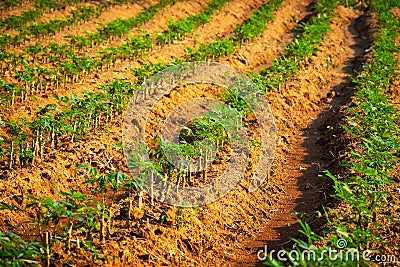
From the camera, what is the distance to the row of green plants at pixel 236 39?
1281 cm

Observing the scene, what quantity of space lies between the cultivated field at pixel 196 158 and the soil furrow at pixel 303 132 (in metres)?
0.03

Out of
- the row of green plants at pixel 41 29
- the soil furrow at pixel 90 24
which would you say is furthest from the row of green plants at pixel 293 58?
the row of green plants at pixel 41 29

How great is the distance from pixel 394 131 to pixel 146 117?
4686 mm

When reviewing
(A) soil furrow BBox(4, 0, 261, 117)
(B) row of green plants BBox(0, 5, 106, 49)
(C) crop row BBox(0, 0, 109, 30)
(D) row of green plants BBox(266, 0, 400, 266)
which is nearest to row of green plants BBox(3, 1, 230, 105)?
(A) soil furrow BBox(4, 0, 261, 117)

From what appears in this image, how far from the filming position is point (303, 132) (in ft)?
34.5

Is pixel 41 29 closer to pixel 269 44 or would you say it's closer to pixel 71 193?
pixel 269 44

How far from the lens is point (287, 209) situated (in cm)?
730

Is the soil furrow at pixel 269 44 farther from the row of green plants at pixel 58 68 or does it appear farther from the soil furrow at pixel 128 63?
the row of green plants at pixel 58 68

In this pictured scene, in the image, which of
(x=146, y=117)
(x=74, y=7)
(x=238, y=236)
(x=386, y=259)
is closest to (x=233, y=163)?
(x=238, y=236)

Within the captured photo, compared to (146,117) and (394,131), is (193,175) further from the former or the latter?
(394,131)

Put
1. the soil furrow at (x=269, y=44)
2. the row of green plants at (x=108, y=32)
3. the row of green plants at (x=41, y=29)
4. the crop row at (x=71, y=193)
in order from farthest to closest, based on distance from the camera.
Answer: the soil furrow at (x=269, y=44) → the row of green plants at (x=108, y=32) → the row of green plants at (x=41, y=29) → the crop row at (x=71, y=193)
